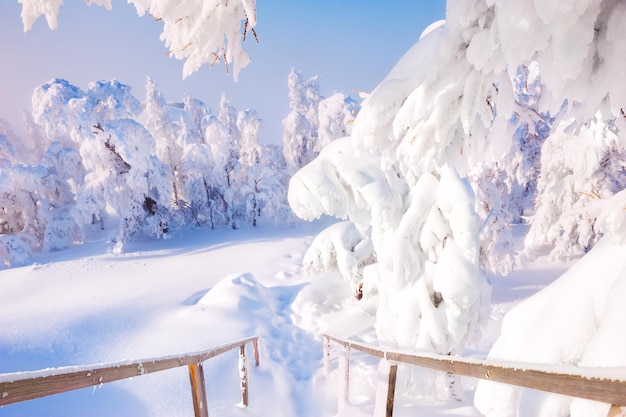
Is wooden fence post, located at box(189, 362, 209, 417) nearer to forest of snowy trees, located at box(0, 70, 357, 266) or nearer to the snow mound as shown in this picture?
the snow mound

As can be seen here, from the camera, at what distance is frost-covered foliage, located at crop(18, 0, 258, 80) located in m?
1.94

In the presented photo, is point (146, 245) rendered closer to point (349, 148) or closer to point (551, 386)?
point (349, 148)

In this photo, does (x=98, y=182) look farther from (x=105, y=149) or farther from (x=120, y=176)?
(x=105, y=149)

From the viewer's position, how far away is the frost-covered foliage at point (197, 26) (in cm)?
194

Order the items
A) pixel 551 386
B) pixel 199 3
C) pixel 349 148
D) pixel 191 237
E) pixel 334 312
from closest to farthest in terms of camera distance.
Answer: pixel 551 386 → pixel 199 3 → pixel 349 148 → pixel 334 312 → pixel 191 237

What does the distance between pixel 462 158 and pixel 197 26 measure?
7.07 ft

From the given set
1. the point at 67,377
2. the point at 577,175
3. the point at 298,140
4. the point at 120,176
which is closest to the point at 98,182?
the point at 120,176

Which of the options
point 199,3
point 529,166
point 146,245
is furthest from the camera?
point 146,245

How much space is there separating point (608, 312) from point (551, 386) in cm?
153

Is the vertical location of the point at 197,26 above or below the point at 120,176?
below

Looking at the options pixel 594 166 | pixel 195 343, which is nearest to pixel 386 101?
pixel 195 343

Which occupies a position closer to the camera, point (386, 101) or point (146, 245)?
point (386, 101)

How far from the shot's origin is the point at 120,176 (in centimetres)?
1919

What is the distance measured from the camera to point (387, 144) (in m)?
2.77
